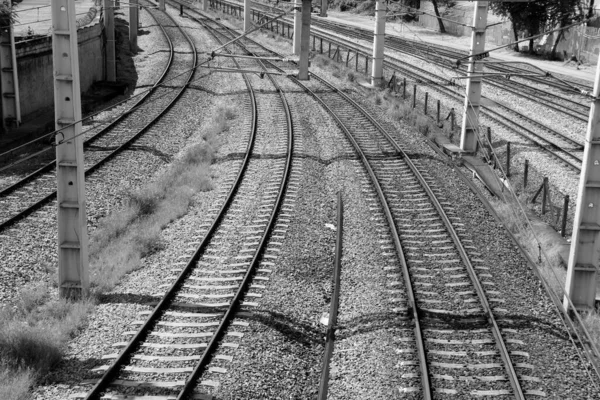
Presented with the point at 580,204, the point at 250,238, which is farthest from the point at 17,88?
the point at 580,204

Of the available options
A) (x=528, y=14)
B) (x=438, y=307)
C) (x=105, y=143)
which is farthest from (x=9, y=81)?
(x=528, y=14)

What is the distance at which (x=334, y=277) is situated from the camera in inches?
482

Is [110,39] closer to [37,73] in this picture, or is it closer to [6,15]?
[37,73]

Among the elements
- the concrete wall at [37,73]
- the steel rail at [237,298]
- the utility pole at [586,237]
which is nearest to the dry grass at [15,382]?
the steel rail at [237,298]

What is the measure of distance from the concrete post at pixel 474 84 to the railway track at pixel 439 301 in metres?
2.47

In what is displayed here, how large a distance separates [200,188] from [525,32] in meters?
38.5

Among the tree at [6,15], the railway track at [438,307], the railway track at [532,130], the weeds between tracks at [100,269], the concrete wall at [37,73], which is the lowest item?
the weeds between tracks at [100,269]

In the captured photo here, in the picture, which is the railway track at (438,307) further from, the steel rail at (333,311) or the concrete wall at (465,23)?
the concrete wall at (465,23)

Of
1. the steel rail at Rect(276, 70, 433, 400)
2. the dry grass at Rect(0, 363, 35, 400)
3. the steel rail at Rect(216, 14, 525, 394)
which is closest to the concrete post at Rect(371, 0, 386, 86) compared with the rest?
the steel rail at Rect(216, 14, 525, 394)

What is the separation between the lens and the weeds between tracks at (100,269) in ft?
30.7

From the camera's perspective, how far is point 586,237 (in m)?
11.4

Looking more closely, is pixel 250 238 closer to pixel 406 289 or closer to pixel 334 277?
pixel 334 277

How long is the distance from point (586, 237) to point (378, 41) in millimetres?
19521

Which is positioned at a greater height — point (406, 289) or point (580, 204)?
point (580, 204)
